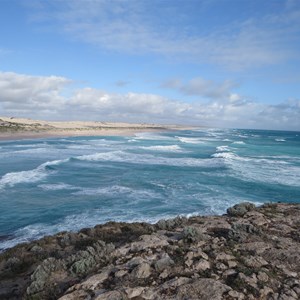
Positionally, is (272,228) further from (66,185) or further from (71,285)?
(66,185)

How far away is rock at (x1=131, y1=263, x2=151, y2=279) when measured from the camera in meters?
6.47

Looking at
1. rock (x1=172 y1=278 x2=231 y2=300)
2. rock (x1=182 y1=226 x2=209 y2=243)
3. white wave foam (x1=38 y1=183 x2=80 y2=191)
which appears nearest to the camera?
rock (x1=172 y1=278 x2=231 y2=300)

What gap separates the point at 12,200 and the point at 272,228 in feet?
55.6

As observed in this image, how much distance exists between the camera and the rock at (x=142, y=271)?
647cm

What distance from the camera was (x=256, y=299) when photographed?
583cm

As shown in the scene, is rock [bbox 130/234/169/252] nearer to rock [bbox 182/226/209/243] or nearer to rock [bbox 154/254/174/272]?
rock [bbox 182/226/209/243]

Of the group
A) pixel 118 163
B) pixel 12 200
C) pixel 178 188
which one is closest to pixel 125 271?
pixel 12 200

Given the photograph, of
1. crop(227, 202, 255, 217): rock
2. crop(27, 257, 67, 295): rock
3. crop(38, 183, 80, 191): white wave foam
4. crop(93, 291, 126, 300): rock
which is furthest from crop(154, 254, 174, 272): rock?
crop(38, 183, 80, 191): white wave foam

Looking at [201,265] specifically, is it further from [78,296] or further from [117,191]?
A: [117,191]

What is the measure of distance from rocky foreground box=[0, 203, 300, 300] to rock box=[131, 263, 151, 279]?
0.8 inches

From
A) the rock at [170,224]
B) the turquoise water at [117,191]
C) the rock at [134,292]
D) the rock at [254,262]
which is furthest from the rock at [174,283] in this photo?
the turquoise water at [117,191]

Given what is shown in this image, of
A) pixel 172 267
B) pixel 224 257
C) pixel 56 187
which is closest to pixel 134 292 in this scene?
pixel 172 267

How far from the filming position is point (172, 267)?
6.79 metres

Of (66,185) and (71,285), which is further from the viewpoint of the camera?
(66,185)
